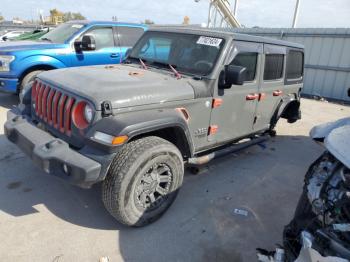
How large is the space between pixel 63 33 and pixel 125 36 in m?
1.41

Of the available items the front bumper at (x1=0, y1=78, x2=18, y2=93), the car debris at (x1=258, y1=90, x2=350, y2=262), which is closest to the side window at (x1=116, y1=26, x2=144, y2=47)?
the front bumper at (x1=0, y1=78, x2=18, y2=93)

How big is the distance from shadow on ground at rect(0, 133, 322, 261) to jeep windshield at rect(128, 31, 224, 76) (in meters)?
→ 1.51

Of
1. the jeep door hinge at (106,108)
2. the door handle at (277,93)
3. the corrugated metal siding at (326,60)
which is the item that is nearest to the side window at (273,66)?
the door handle at (277,93)

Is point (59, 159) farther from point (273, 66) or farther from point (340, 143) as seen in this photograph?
point (273, 66)

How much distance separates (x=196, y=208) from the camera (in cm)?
339

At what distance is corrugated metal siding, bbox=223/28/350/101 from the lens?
1035 cm

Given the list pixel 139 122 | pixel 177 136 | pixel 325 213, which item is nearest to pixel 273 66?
pixel 177 136

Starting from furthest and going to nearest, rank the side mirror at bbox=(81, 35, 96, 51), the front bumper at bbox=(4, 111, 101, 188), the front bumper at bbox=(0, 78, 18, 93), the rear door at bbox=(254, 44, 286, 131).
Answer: the side mirror at bbox=(81, 35, 96, 51) → the front bumper at bbox=(0, 78, 18, 93) → the rear door at bbox=(254, 44, 286, 131) → the front bumper at bbox=(4, 111, 101, 188)

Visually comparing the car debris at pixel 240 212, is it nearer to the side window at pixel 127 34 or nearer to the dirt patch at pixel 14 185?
the dirt patch at pixel 14 185

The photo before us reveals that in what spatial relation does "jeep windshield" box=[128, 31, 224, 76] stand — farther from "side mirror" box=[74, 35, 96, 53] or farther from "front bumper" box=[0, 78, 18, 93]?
"front bumper" box=[0, 78, 18, 93]

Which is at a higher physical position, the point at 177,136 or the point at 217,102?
the point at 217,102

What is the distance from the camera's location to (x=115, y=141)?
2.42 metres

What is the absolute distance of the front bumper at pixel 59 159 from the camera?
2393 mm

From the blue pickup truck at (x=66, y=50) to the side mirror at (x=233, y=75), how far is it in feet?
11.7
